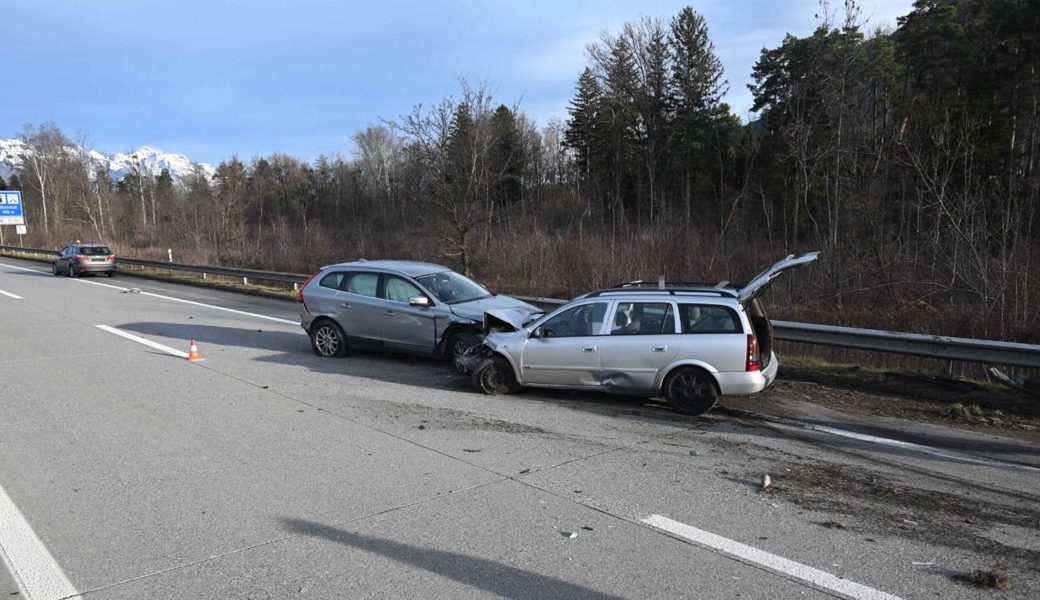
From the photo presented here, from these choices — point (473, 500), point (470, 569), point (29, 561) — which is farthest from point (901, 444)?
point (29, 561)

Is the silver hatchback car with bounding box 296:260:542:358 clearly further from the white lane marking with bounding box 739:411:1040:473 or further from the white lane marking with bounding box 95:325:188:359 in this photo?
the white lane marking with bounding box 739:411:1040:473

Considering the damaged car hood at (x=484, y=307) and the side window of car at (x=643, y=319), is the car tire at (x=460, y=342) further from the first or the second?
the side window of car at (x=643, y=319)

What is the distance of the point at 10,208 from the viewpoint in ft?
179

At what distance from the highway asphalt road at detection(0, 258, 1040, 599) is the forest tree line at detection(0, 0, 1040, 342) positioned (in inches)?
338

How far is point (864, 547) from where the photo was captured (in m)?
4.20

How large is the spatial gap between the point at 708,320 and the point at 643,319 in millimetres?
763

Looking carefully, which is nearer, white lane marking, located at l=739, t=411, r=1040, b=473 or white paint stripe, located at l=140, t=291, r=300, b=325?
white lane marking, located at l=739, t=411, r=1040, b=473

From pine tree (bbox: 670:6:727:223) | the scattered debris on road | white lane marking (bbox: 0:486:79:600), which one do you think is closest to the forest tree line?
pine tree (bbox: 670:6:727:223)

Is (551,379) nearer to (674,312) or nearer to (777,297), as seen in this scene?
(674,312)

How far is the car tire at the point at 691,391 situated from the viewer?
751cm

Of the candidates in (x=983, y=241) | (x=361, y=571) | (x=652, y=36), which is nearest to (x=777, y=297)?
(x=983, y=241)

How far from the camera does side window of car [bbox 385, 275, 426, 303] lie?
35.2 feet

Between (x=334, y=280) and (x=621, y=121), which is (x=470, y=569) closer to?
(x=334, y=280)

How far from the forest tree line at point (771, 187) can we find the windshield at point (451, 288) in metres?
7.68
